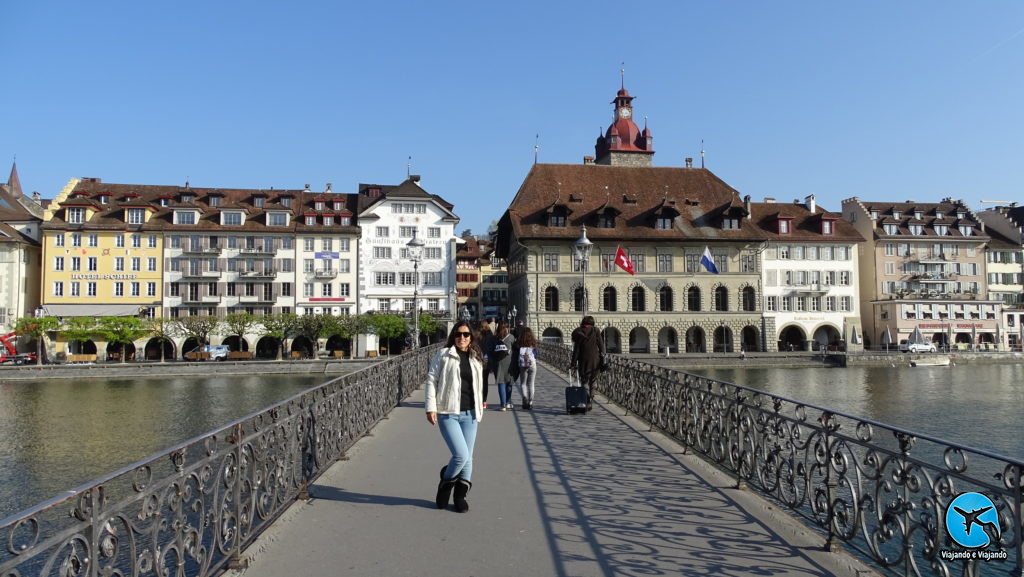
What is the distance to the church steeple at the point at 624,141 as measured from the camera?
7431 centimetres

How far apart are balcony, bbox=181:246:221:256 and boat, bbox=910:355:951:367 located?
56.8 meters

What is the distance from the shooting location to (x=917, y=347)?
58188mm

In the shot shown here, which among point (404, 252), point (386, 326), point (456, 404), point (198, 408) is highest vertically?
point (404, 252)

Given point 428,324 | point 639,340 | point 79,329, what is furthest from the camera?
point 639,340

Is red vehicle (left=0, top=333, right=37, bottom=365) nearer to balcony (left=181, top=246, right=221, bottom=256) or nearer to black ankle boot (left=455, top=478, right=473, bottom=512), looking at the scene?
balcony (left=181, top=246, right=221, bottom=256)

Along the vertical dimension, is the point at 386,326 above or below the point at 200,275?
below

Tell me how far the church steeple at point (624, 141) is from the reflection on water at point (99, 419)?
41.4 meters

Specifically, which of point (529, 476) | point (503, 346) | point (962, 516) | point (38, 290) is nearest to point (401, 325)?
point (38, 290)

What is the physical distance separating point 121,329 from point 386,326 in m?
19.3

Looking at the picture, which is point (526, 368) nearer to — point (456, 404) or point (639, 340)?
point (456, 404)

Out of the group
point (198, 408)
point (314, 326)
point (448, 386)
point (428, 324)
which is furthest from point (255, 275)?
point (448, 386)

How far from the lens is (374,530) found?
556 centimetres

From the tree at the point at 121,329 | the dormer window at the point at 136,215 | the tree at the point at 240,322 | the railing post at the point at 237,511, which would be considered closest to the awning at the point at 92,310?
the tree at the point at 121,329

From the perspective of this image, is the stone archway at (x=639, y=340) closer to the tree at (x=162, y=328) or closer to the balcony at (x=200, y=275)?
the balcony at (x=200, y=275)
